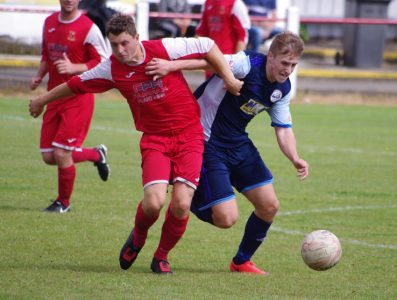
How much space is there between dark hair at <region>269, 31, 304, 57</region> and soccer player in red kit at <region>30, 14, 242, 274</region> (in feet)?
1.27

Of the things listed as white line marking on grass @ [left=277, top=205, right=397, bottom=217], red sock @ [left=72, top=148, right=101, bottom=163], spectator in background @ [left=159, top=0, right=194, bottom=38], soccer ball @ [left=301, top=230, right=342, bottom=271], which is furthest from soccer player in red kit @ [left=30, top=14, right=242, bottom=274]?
spectator in background @ [left=159, top=0, right=194, bottom=38]

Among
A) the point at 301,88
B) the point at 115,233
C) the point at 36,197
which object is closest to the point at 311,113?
the point at 301,88

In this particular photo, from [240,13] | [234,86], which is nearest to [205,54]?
[234,86]

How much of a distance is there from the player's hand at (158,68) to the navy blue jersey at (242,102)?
571mm

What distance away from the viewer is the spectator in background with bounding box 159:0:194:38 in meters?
20.5

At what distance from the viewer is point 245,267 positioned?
25.5 ft

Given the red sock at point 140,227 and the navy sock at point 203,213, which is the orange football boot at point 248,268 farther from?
the red sock at point 140,227

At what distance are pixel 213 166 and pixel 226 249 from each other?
1308mm

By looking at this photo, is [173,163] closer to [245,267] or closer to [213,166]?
[213,166]

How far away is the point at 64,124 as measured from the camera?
9969 mm

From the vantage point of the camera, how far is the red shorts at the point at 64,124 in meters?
9.96

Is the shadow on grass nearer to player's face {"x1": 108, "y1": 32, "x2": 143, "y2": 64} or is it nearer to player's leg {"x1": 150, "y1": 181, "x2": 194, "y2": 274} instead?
player's leg {"x1": 150, "y1": 181, "x2": 194, "y2": 274}

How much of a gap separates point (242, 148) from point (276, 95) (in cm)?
47

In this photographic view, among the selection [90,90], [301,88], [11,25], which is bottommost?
[301,88]
